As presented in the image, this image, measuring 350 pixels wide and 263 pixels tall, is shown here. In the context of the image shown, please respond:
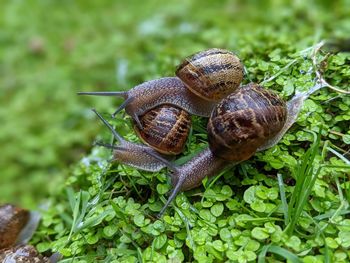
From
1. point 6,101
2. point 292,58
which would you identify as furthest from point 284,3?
point 6,101

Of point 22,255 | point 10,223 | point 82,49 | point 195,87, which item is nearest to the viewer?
point 22,255

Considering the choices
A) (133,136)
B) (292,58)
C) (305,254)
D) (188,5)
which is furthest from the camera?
(188,5)

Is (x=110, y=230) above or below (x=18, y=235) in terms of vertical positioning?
above

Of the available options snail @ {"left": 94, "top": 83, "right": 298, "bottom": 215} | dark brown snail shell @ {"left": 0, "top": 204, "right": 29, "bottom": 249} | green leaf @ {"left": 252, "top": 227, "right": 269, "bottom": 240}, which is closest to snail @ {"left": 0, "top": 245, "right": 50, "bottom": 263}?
dark brown snail shell @ {"left": 0, "top": 204, "right": 29, "bottom": 249}

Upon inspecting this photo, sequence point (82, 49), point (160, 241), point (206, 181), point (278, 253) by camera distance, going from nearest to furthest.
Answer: point (278, 253), point (160, 241), point (206, 181), point (82, 49)

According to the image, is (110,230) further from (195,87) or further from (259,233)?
(195,87)

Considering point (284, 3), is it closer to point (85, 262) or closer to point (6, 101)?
point (6, 101)

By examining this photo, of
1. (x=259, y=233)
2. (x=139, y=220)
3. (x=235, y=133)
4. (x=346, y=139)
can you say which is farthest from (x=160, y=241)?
(x=346, y=139)
